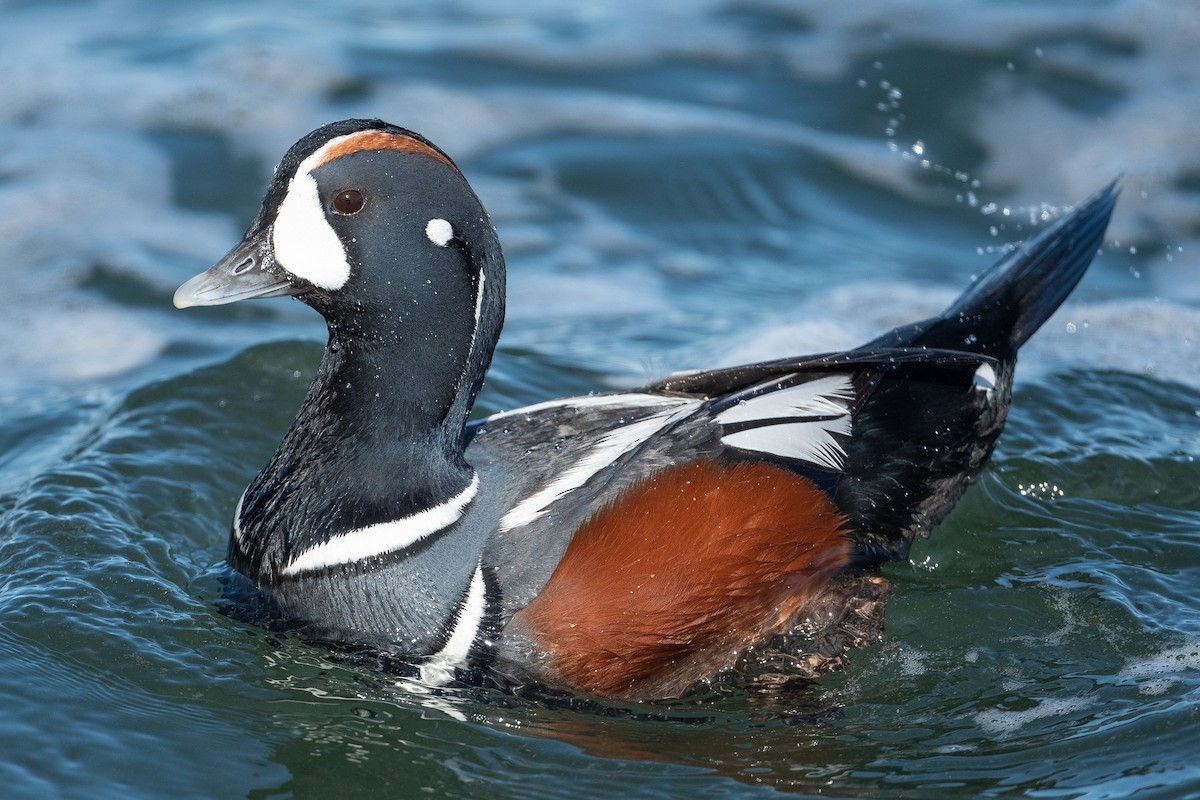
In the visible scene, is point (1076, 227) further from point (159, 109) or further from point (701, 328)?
point (159, 109)

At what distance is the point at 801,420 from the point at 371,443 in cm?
147

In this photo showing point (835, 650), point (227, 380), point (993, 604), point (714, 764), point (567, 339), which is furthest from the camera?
point (567, 339)

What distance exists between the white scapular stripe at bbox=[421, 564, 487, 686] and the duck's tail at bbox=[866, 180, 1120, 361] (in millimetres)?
1792

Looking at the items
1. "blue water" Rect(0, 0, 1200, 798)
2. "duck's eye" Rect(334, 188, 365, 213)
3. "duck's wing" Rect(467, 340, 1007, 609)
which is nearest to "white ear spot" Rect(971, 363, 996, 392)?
"duck's wing" Rect(467, 340, 1007, 609)

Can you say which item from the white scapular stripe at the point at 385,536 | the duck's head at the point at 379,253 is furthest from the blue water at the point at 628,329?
the duck's head at the point at 379,253

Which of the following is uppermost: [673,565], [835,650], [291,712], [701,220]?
[701,220]

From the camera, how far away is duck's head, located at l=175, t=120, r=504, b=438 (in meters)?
4.57

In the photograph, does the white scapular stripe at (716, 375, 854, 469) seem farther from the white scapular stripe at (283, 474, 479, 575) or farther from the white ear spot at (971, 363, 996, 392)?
the white scapular stripe at (283, 474, 479, 575)

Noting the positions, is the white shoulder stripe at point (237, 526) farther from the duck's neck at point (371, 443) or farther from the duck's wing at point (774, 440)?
the duck's wing at point (774, 440)

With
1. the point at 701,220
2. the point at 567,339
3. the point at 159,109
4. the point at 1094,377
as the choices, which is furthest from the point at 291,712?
the point at 159,109

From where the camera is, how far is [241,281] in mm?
4672

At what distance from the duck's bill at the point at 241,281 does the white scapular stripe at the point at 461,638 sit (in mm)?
1146

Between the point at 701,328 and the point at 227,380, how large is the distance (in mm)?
2652

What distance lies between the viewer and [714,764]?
176 inches
